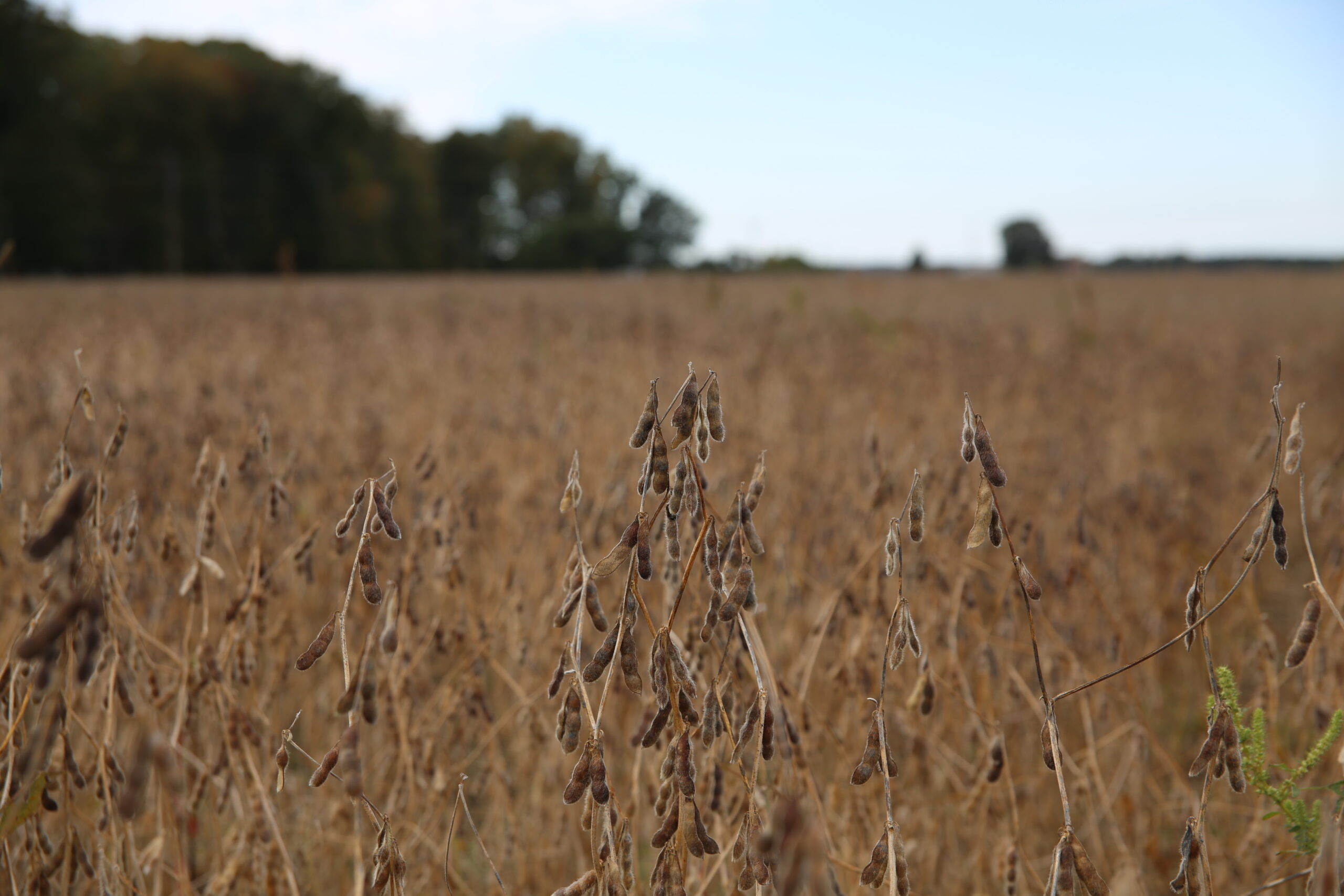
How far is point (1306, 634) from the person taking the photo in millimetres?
966

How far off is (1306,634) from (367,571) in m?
0.99

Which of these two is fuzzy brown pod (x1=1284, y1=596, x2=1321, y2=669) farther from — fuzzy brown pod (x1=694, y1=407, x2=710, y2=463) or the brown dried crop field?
fuzzy brown pod (x1=694, y1=407, x2=710, y2=463)

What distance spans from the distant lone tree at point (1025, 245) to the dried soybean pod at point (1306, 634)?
80.2ft

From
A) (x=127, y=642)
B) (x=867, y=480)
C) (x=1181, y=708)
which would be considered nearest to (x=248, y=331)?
(x=867, y=480)

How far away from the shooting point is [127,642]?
4.32ft

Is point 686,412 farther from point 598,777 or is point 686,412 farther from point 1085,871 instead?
point 1085,871

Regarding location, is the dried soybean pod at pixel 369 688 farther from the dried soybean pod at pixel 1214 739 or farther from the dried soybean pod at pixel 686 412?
the dried soybean pod at pixel 1214 739

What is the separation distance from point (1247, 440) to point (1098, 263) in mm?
17838

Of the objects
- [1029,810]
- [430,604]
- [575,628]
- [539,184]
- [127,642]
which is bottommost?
[1029,810]

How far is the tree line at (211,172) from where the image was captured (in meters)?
29.4

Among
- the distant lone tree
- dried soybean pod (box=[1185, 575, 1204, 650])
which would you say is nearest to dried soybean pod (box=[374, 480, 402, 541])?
dried soybean pod (box=[1185, 575, 1204, 650])

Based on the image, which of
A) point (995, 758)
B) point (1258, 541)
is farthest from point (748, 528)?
point (995, 758)

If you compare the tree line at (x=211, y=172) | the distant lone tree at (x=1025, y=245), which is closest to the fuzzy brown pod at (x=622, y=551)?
the distant lone tree at (x=1025, y=245)

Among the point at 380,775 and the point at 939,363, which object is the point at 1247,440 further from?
the point at 380,775
